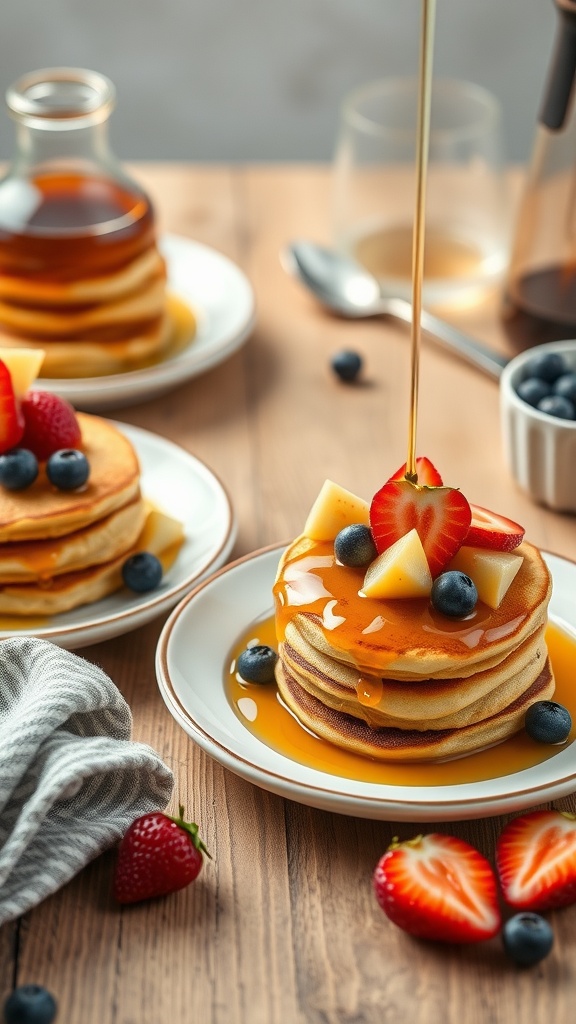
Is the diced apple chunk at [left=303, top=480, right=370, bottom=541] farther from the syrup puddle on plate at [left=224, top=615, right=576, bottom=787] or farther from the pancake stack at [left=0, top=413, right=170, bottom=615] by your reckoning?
the pancake stack at [left=0, top=413, right=170, bottom=615]

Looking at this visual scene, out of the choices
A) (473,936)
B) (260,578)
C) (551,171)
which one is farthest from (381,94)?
(473,936)

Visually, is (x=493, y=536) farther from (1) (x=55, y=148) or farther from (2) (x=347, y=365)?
(1) (x=55, y=148)

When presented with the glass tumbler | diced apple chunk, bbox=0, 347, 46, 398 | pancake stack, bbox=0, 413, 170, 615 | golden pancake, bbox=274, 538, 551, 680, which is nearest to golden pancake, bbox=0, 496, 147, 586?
pancake stack, bbox=0, 413, 170, 615

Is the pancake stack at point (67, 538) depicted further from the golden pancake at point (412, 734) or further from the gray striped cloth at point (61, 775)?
the golden pancake at point (412, 734)

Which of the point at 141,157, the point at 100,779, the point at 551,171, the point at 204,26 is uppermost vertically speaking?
the point at 551,171

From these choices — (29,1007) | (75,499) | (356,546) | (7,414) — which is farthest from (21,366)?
(29,1007)

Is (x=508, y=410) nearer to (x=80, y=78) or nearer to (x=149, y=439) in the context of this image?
(x=149, y=439)
